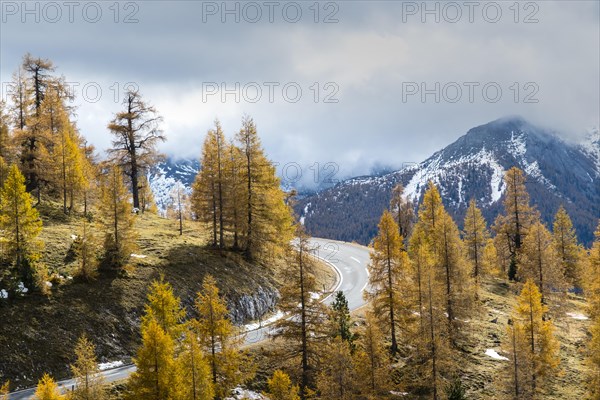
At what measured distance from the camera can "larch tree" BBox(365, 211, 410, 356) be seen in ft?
121

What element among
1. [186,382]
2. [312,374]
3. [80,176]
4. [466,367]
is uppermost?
[80,176]

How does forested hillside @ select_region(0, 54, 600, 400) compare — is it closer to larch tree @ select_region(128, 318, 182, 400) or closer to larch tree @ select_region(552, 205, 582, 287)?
larch tree @ select_region(128, 318, 182, 400)

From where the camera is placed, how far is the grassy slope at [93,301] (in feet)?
93.0

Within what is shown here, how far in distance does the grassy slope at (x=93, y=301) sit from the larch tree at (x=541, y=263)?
83.4 ft

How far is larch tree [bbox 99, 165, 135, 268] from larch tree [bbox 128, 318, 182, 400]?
50.4ft

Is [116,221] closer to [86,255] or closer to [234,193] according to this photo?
[86,255]

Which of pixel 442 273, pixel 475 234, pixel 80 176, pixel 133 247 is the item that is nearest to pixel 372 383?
pixel 442 273

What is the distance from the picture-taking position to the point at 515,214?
59906 mm

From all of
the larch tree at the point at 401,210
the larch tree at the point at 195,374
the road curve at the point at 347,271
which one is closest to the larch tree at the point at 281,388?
the larch tree at the point at 195,374

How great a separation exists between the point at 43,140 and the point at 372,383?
4028 centimetres

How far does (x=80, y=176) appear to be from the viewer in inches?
1887

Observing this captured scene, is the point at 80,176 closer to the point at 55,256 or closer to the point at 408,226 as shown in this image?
the point at 55,256

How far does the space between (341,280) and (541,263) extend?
21.2 m

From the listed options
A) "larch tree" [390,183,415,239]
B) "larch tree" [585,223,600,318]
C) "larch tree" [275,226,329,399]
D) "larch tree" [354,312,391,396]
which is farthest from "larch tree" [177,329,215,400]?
"larch tree" [390,183,415,239]
